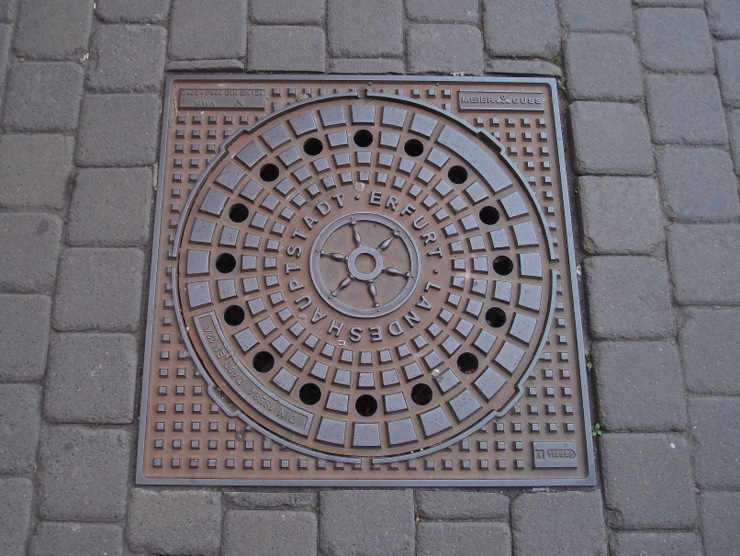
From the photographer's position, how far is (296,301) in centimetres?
248

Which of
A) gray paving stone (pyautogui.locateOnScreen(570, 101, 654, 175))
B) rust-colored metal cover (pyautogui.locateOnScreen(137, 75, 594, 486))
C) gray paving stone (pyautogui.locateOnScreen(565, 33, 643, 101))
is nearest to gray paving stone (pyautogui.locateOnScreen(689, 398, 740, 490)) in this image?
rust-colored metal cover (pyautogui.locateOnScreen(137, 75, 594, 486))

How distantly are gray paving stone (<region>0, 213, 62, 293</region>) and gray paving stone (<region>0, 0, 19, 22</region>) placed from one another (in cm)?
94

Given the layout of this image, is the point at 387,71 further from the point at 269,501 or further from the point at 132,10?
the point at 269,501

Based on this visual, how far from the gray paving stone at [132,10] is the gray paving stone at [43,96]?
28 centimetres

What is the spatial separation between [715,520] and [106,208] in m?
2.57

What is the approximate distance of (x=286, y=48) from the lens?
2.81 metres

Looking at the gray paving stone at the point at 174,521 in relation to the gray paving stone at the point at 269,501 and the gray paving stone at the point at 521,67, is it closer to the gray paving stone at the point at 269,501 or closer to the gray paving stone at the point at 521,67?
the gray paving stone at the point at 269,501

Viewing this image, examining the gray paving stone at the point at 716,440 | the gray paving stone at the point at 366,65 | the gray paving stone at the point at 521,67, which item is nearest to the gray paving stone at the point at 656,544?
the gray paving stone at the point at 716,440

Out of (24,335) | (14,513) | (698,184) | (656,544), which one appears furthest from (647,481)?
(24,335)

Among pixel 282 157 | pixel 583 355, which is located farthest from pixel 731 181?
pixel 282 157

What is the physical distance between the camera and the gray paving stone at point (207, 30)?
9.20 feet

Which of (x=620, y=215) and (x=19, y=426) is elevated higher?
(x=620, y=215)

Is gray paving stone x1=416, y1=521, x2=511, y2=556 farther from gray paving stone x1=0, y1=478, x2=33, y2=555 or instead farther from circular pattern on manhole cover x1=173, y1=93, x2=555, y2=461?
gray paving stone x1=0, y1=478, x2=33, y2=555

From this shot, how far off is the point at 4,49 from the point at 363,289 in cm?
189
